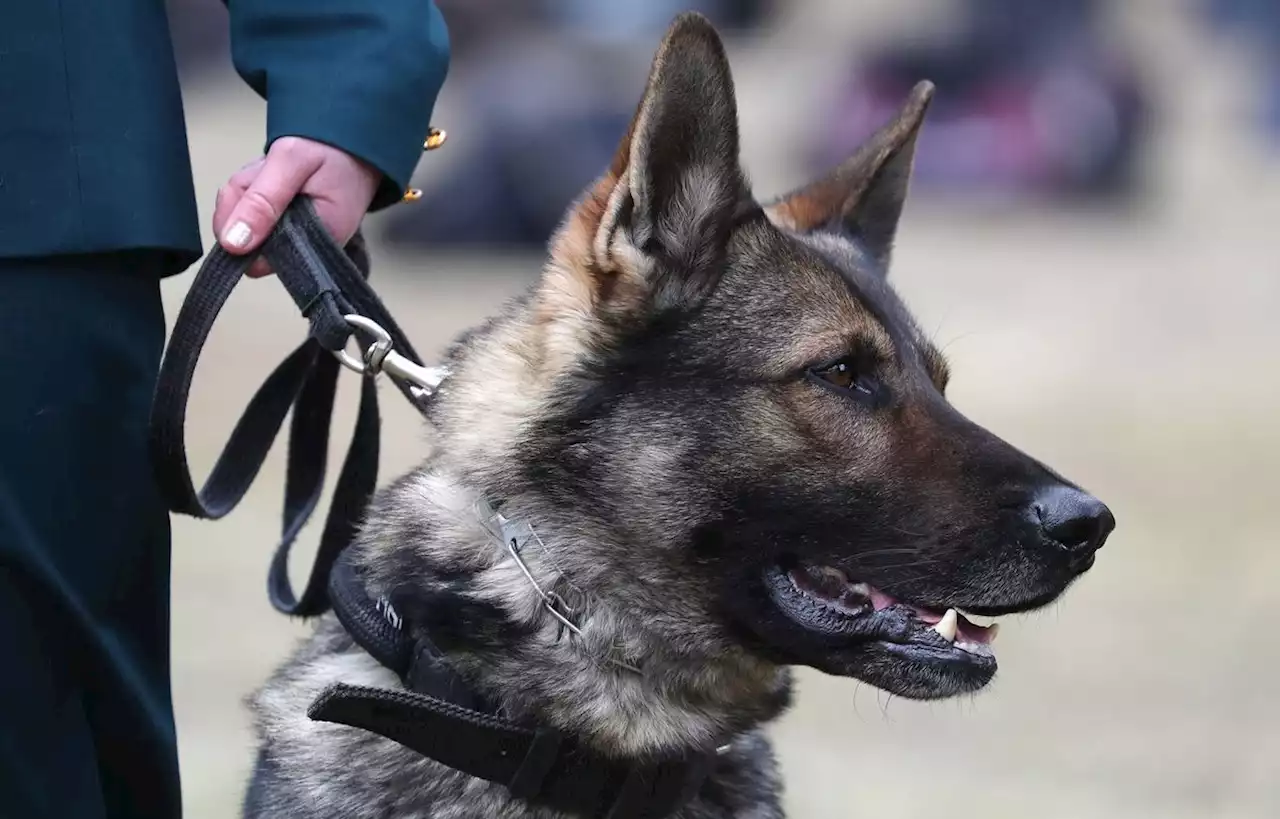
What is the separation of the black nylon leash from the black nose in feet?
3.21

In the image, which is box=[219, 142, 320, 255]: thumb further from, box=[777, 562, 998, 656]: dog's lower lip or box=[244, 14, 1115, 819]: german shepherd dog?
box=[777, 562, 998, 656]: dog's lower lip

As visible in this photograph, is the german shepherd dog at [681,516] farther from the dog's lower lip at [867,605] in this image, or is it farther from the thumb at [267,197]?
the thumb at [267,197]

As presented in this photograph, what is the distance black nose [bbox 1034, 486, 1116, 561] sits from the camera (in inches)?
89.3

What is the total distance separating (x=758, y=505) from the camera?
229 centimetres

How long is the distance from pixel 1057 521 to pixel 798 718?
9.68 feet

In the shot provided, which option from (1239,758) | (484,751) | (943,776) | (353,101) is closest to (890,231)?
(353,101)

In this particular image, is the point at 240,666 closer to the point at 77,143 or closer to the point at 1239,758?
the point at 1239,758

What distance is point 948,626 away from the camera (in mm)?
2352

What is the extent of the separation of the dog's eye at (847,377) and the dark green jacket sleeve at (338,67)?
0.70m

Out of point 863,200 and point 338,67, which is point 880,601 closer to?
point 863,200

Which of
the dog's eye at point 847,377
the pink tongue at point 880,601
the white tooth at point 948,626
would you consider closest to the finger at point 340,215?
the dog's eye at point 847,377

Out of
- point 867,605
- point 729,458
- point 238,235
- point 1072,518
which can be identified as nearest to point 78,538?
point 238,235

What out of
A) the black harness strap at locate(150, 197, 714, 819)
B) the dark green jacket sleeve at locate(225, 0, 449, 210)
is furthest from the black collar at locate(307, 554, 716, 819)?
the dark green jacket sleeve at locate(225, 0, 449, 210)

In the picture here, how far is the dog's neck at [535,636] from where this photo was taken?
7.51 feet
